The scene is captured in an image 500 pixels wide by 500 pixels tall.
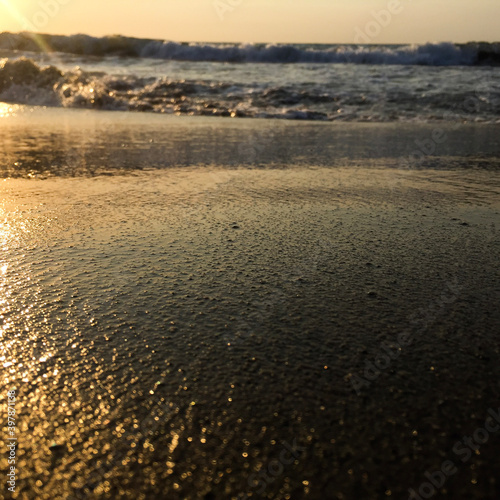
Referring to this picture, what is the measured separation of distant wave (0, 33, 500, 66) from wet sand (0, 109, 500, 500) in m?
23.2

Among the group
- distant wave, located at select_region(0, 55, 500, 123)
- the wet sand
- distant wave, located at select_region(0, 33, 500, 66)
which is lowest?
the wet sand

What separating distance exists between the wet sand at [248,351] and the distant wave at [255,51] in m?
23.2

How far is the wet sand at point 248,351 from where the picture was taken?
895 mm

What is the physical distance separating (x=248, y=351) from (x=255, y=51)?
26.4 metres

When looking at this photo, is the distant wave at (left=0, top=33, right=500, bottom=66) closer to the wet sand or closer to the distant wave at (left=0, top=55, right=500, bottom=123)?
the distant wave at (left=0, top=55, right=500, bottom=123)

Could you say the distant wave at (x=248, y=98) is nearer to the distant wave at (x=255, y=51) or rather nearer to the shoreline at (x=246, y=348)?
the shoreline at (x=246, y=348)

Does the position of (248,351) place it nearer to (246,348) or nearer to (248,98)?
(246,348)

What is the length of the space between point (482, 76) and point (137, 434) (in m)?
15.9

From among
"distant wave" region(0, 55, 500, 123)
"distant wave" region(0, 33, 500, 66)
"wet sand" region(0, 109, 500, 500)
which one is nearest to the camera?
"wet sand" region(0, 109, 500, 500)

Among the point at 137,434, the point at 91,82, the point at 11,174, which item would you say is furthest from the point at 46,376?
the point at 91,82

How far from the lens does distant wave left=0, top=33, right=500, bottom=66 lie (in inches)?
898

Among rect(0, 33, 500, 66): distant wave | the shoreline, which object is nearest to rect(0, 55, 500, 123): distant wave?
the shoreline

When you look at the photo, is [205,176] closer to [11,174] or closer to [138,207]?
[138,207]

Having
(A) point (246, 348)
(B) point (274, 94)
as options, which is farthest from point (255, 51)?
(A) point (246, 348)
